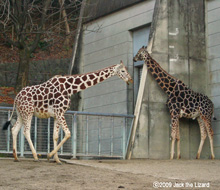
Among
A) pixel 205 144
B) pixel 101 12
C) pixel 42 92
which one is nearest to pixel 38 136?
pixel 42 92

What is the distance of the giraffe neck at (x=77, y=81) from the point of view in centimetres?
1314

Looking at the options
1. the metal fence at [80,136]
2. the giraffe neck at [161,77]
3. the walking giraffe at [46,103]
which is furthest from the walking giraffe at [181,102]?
the walking giraffe at [46,103]

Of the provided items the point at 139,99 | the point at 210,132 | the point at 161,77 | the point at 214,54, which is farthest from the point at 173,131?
the point at 214,54

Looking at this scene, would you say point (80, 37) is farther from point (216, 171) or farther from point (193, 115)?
point (216, 171)

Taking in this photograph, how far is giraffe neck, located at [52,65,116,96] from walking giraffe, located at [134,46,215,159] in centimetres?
236

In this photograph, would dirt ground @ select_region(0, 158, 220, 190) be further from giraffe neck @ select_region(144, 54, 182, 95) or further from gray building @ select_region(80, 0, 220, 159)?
giraffe neck @ select_region(144, 54, 182, 95)

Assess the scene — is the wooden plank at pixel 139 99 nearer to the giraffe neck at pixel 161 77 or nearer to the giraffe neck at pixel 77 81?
the giraffe neck at pixel 161 77

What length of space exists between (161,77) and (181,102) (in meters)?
0.94

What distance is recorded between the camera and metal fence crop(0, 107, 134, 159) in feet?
46.4

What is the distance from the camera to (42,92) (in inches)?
516

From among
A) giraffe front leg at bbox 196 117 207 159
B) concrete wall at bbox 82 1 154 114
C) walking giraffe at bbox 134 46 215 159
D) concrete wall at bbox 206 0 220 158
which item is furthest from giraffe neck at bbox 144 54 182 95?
concrete wall at bbox 82 1 154 114

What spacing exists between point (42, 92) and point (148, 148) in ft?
12.8

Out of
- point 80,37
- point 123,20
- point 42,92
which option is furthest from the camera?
point 80,37

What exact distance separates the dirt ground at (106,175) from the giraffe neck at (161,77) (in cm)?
280
